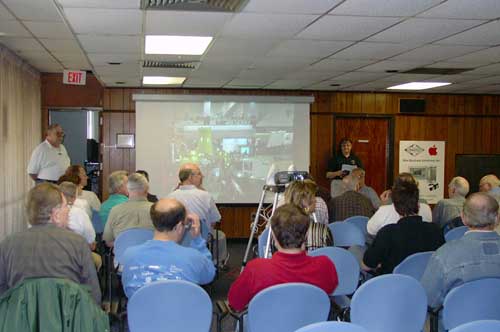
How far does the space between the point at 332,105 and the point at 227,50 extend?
432 cm

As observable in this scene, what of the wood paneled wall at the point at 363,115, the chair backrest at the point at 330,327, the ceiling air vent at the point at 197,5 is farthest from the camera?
Result: the wood paneled wall at the point at 363,115

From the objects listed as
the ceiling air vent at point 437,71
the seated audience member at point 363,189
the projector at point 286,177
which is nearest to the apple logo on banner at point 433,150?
the ceiling air vent at point 437,71

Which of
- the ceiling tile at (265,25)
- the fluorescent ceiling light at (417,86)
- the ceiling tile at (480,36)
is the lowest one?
the fluorescent ceiling light at (417,86)

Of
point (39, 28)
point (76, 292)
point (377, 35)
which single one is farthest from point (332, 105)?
point (76, 292)

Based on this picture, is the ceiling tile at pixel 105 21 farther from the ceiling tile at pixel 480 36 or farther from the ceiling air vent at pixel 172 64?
the ceiling tile at pixel 480 36

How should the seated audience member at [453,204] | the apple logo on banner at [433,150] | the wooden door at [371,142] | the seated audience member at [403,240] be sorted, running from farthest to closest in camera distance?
1. the apple logo on banner at [433,150]
2. the wooden door at [371,142]
3. the seated audience member at [453,204]
4. the seated audience member at [403,240]

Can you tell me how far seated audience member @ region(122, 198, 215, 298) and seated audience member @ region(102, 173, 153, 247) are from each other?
5.86ft

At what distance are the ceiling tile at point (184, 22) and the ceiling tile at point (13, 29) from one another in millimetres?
1389

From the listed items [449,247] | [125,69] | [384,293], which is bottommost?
[384,293]

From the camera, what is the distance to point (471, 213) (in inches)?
131

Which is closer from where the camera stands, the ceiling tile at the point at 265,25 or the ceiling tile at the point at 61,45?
the ceiling tile at the point at 265,25

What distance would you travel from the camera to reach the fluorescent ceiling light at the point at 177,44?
516 cm

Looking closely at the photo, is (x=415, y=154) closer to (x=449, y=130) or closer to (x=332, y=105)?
(x=449, y=130)

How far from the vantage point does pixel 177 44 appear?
5.44 metres
